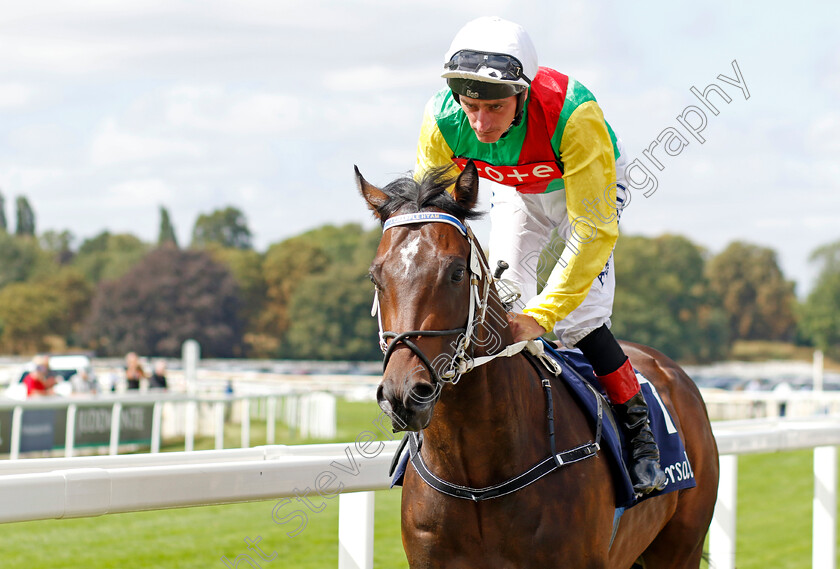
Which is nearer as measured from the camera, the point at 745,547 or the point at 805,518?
the point at 745,547

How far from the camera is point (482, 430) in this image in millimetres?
2539

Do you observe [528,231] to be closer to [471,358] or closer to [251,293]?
[471,358]

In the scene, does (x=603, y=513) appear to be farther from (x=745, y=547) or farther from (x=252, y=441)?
(x=252, y=441)

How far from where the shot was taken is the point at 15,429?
419 inches

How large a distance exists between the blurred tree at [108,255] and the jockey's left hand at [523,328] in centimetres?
7635

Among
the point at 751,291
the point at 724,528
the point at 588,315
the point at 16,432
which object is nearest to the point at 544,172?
the point at 588,315

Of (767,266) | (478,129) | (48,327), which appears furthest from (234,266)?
→ (478,129)

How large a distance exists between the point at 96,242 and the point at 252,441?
86680mm

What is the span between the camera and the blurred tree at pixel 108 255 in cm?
8319

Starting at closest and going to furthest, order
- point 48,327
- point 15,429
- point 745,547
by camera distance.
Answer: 1. point 745,547
2. point 15,429
3. point 48,327

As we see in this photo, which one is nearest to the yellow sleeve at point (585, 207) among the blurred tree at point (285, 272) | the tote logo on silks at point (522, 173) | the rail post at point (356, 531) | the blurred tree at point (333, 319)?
the tote logo on silks at point (522, 173)

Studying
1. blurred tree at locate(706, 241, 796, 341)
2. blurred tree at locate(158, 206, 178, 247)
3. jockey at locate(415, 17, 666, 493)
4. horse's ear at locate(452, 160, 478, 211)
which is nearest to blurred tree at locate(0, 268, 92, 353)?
blurred tree at locate(158, 206, 178, 247)

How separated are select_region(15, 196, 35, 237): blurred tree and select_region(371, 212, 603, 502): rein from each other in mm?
105027

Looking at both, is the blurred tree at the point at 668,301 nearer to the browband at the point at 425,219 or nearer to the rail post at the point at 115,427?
the rail post at the point at 115,427
